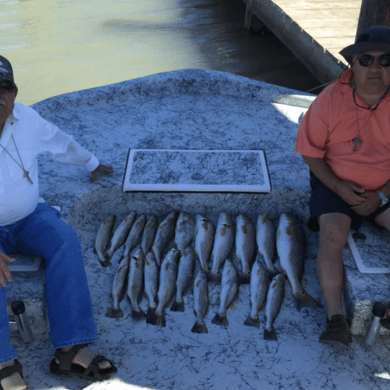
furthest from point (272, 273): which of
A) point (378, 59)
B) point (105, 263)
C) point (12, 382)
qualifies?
point (12, 382)

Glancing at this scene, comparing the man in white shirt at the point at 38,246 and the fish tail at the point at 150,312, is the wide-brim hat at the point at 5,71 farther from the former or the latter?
the fish tail at the point at 150,312

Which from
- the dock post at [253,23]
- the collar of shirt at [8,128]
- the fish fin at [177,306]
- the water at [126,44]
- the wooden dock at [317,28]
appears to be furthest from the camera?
the dock post at [253,23]

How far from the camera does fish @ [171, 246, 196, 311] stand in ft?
8.41

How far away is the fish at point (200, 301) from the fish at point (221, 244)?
0.27ft

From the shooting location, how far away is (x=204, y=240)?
289 centimetres

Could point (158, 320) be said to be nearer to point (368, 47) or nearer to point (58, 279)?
point (58, 279)

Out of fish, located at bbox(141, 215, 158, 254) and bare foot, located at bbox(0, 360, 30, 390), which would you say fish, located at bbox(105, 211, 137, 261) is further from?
bare foot, located at bbox(0, 360, 30, 390)

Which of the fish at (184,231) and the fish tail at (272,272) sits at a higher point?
the fish at (184,231)

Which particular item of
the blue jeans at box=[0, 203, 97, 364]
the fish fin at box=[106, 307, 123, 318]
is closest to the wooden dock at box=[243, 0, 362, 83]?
the fish fin at box=[106, 307, 123, 318]

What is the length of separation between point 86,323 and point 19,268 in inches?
20.6

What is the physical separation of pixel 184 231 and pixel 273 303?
781 mm

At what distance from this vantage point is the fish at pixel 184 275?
2.56 meters

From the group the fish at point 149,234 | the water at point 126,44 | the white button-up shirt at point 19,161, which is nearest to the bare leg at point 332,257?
the fish at point 149,234

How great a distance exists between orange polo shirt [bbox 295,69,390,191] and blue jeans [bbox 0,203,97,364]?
143cm
